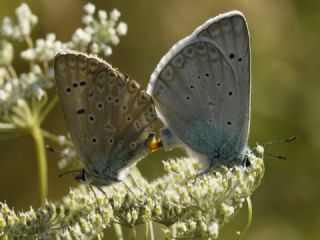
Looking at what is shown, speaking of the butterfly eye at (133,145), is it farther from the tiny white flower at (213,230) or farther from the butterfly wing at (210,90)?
the tiny white flower at (213,230)

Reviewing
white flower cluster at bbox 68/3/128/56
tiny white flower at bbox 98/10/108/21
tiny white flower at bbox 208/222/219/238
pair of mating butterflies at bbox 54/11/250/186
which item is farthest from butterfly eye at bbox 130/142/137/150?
tiny white flower at bbox 98/10/108/21

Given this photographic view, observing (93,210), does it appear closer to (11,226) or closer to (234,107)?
(11,226)

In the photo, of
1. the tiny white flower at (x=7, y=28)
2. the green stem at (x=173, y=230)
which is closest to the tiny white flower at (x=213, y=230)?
the green stem at (x=173, y=230)

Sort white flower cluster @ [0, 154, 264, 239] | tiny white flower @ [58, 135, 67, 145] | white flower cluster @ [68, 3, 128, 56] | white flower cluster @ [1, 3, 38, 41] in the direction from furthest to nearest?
white flower cluster @ [1, 3, 38, 41] < white flower cluster @ [68, 3, 128, 56] < tiny white flower @ [58, 135, 67, 145] < white flower cluster @ [0, 154, 264, 239]

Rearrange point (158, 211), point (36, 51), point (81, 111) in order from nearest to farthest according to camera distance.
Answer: point (158, 211)
point (81, 111)
point (36, 51)

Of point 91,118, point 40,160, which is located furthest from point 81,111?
point 40,160

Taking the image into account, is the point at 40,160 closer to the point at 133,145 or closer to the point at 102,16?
the point at 133,145

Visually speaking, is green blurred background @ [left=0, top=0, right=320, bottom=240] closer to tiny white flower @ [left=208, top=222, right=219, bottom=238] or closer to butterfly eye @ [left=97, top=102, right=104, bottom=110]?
butterfly eye @ [left=97, top=102, right=104, bottom=110]
